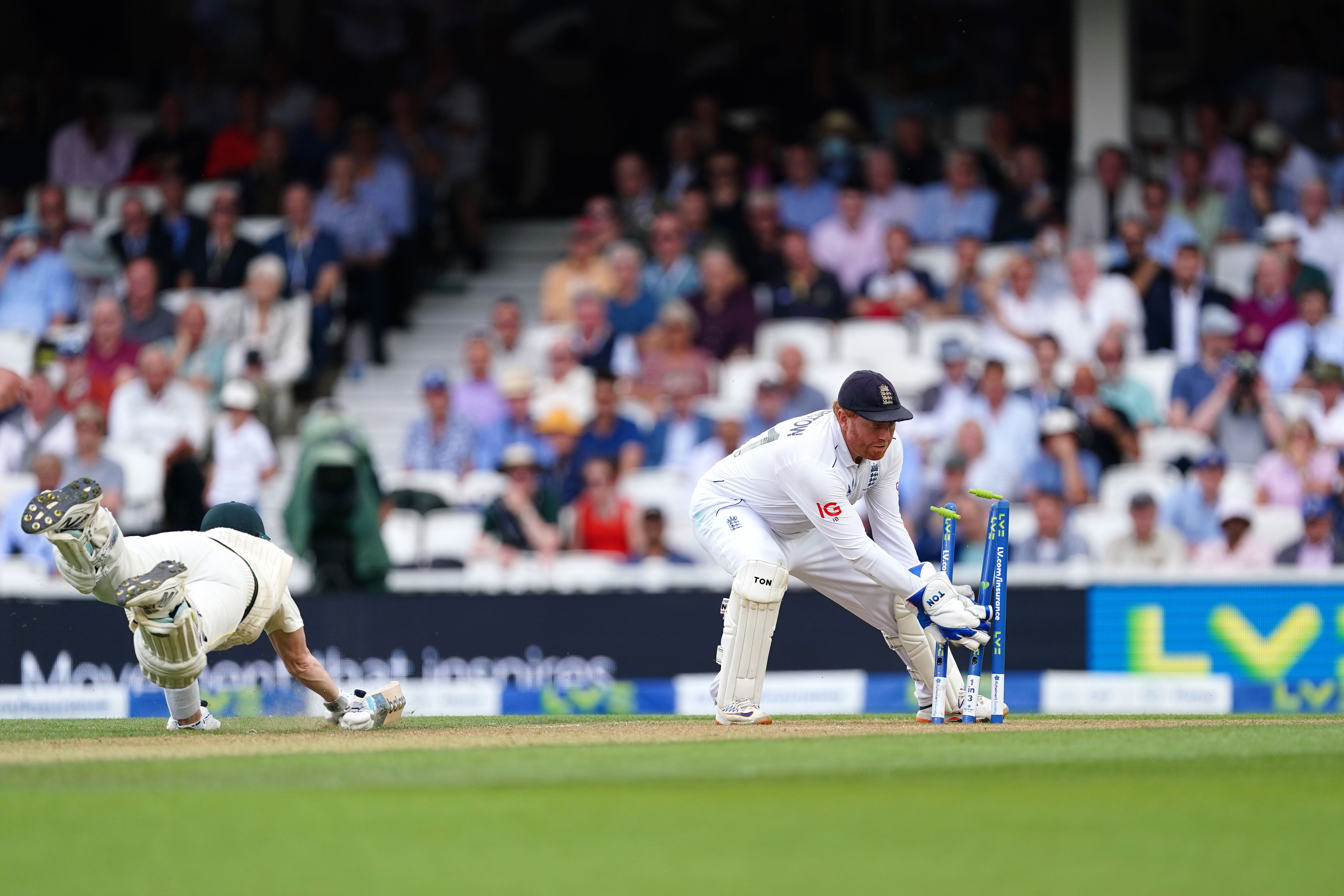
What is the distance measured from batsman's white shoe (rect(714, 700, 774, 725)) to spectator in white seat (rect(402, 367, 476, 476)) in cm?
633

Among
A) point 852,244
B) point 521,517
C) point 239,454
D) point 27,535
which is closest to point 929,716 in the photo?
point 521,517

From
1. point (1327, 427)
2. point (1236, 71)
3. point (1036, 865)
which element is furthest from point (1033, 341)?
point (1036, 865)

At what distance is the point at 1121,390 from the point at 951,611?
6.78 metres

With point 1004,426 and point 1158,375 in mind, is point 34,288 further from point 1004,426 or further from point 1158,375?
point 1158,375

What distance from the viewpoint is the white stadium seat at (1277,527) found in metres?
13.0

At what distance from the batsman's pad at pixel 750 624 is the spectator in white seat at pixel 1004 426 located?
5.72 m

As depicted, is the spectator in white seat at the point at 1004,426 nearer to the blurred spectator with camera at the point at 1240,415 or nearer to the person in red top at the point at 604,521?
the blurred spectator with camera at the point at 1240,415

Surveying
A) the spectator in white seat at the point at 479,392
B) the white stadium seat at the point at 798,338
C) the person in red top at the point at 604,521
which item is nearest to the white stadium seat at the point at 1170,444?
the white stadium seat at the point at 798,338

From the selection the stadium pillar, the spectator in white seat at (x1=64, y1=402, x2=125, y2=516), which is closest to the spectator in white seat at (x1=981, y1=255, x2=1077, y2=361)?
the stadium pillar

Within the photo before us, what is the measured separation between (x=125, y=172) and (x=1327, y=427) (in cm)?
1084

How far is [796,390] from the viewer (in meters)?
14.0

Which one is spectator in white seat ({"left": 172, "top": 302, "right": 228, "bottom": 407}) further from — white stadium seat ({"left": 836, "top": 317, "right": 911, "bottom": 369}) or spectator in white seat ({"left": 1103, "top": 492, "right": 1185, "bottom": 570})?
spectator in white seat ({"left": 1103, "top": 492, "right": 1185, "bottom": 570})

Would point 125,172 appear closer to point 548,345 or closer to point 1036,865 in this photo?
point 548,345

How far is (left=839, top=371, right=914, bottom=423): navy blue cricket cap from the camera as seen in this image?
7.81 m
